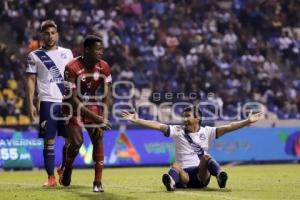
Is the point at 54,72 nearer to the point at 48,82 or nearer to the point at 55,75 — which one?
the point at 55,75

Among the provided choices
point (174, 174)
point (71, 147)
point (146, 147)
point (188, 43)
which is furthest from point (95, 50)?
point (188, 43)

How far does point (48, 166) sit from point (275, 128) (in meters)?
13.3

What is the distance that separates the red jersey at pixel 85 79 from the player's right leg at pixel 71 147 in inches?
11.6

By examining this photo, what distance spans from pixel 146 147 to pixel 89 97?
11.8 meters

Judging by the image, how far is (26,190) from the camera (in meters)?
11.5

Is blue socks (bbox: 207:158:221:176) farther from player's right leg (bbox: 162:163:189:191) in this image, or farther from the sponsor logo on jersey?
the sponsor logo on jersey

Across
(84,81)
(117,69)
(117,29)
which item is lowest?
(84,81)

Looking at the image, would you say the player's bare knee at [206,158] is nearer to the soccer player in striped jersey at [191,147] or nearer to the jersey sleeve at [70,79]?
the soccer player in striped jersey at [191,147]

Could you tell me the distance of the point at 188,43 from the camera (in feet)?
98.3

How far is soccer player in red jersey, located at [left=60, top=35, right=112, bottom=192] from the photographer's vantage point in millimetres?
10617

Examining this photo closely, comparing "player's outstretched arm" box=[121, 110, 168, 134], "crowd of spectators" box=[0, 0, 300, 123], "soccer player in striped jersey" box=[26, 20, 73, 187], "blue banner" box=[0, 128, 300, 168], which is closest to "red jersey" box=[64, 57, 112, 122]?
"player's outstretched arm" box=[121, 110, 168, 134]

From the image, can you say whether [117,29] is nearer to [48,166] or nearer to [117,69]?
[117,69]

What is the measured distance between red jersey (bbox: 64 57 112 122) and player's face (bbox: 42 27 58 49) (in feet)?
4.65

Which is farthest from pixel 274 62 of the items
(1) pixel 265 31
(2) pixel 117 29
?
(2) pixel 117 29
